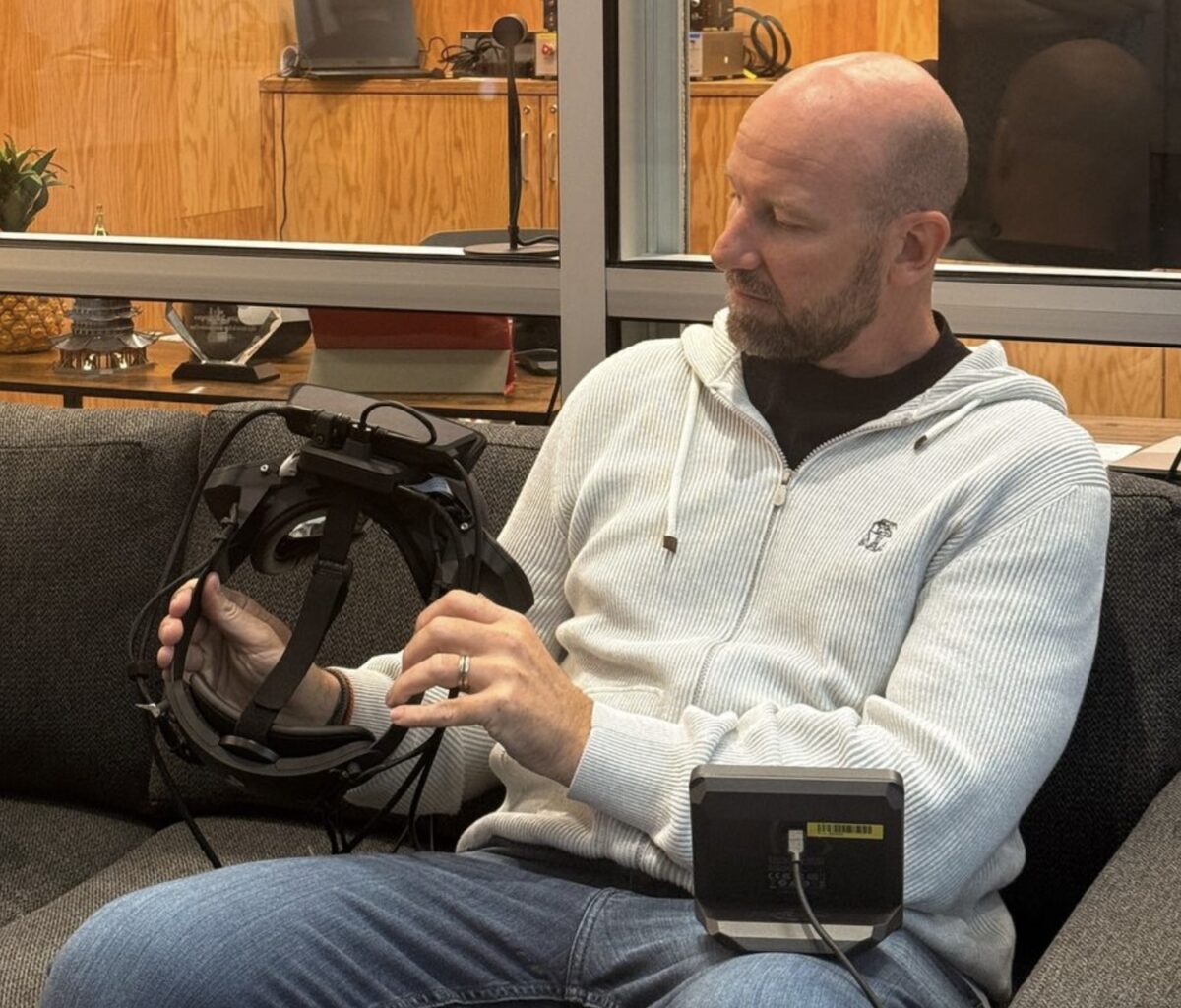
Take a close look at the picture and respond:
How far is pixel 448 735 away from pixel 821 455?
0.46m

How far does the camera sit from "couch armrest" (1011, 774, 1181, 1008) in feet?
4.03

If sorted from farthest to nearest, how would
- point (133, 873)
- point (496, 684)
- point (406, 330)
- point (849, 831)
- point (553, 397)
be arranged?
point (406, 330)
point (553, 397)
point (133, 873)
point (496, 684)
point (849, 831)

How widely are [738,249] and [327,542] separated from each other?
50 centimetres

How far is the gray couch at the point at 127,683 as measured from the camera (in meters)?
1.61

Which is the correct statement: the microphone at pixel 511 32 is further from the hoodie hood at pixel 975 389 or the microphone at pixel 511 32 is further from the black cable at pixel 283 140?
the hoodie hood at pixel 975 389

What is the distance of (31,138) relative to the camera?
2.91 meters

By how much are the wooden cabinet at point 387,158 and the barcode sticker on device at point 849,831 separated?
1.44 metres

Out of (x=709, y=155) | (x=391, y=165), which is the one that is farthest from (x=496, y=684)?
(x=391, y=165)

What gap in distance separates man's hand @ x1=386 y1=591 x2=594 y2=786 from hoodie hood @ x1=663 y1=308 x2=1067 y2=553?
0.91 feet

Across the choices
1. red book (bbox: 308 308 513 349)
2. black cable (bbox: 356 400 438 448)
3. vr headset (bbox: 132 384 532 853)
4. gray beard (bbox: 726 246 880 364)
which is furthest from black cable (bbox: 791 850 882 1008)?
red book (bbox: 308 308 513 349)

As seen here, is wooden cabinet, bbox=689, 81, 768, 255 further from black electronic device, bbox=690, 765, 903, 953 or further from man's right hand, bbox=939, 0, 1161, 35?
black electronic device, bbox=690, 765, 903, 953

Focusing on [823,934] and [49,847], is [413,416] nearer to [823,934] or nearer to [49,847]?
[823,934]

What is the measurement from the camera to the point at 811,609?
1.54 m

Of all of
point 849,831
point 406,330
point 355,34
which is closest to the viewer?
point 849,831
